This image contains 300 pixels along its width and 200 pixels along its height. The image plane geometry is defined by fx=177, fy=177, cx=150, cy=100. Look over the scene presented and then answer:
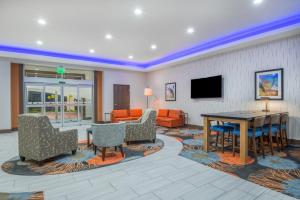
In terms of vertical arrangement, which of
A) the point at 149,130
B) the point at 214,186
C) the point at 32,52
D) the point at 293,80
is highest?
the point at 32,52

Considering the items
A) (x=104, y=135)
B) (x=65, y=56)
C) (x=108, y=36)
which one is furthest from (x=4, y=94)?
(x=104, y=135)

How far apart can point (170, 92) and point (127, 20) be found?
493cm

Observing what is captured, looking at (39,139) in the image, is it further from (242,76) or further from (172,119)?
(242,76)

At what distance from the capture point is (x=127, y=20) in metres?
4.20

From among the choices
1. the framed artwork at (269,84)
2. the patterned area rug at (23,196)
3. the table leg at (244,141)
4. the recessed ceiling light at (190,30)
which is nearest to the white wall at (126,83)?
the recessed ceiling light at (190,30)

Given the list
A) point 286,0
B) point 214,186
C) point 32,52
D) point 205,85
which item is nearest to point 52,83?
point 32,52

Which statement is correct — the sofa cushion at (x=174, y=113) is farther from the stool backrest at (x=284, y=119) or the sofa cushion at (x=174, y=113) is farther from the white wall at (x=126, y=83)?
the stool backrest at (x=284, y=119)

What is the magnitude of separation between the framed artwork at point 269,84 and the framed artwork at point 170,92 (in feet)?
12.1

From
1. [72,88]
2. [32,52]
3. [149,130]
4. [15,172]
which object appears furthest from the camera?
[72,88]

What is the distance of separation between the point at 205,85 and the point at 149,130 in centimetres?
322

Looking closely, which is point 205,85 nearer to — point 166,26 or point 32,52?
point 166,26

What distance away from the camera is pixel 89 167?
3.27 meters

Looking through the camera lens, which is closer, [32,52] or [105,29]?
[105,29]

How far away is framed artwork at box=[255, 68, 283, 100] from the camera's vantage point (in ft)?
15.8
